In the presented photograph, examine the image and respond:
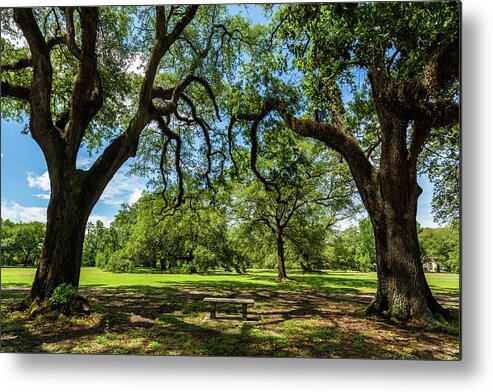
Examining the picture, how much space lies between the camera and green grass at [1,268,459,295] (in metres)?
3.88

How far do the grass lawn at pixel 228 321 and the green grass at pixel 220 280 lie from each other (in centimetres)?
1

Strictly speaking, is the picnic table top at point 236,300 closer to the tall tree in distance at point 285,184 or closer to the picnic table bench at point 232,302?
the picnic table bench at point 232,302

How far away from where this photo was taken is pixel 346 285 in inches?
156

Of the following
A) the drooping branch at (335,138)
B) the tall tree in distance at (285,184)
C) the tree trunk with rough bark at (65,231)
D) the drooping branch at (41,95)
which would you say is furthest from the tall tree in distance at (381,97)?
the drooping branch at (41,95)

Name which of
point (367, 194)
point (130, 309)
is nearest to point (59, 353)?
point (130, 309)

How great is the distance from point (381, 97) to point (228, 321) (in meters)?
3.25

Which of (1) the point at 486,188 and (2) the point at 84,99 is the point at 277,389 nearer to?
(1) the point at 486,188

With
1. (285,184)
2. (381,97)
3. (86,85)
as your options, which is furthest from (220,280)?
(86,85)

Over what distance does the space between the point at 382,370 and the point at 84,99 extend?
489cm

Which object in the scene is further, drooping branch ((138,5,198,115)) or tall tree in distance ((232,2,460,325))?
drooping branch ((138,5,198,115))

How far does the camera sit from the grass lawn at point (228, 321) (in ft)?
11.4

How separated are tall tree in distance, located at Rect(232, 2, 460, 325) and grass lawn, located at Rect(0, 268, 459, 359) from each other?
0.29 metres

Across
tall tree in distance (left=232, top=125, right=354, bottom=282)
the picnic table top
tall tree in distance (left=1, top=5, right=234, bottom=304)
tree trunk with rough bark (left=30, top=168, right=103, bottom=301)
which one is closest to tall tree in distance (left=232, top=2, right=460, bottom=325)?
tall tree in distance (left=232, top=125, right=354, bottom=282)

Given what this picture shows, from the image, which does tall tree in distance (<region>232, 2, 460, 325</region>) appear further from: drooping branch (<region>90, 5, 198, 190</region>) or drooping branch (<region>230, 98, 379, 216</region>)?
drooping branch (<region>90, 5, 198, 190</region>)
